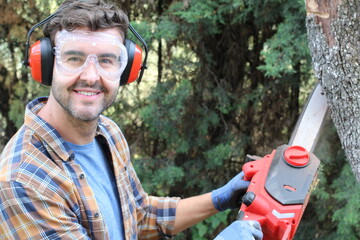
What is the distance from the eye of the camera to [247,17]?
141 inches

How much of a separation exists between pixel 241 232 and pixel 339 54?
84 cm

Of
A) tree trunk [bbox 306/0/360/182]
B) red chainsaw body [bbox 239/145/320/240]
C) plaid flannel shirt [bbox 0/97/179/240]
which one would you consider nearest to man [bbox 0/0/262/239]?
plaid flannel shirt [bbox 0/97/179/240]

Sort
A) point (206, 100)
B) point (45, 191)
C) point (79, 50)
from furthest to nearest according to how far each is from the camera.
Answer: point (206, 100)
point (79, 50)
point (45, 191)

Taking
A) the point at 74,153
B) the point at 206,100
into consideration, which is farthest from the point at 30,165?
the point at 206,100

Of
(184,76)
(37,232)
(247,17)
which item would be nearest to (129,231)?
(37,232)

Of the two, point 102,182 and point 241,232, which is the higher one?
point 102,182

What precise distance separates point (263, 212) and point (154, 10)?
2371 mm

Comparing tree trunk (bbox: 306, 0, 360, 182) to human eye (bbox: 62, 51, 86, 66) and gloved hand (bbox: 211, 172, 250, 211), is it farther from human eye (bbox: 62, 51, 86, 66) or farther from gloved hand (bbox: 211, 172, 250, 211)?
human eye (bbox: 62, 51, 86, 66)

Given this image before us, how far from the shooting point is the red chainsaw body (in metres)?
1.80

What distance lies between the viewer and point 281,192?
5.96ft

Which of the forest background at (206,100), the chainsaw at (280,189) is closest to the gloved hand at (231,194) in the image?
the chainsaw at (280,189)

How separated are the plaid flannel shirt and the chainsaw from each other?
1.82ft

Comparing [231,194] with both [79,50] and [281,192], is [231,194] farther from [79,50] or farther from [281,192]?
[79,50]

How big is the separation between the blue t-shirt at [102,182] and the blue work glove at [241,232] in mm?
436
